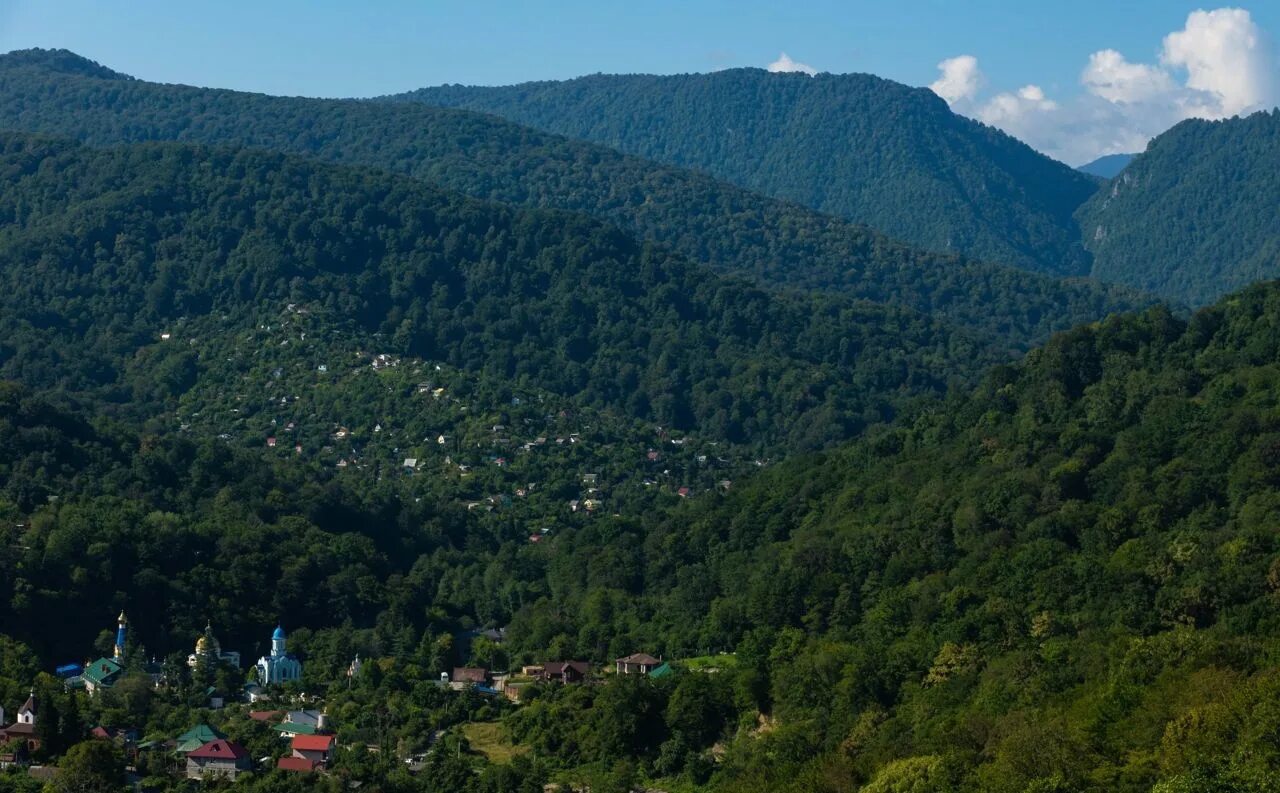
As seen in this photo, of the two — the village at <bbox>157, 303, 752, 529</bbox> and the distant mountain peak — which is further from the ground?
the distant mountain peak

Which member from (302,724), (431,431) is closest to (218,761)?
(302,724)

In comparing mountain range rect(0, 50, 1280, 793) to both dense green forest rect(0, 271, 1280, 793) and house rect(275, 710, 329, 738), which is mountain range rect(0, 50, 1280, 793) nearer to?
dense green forest rect(0, 271, 1280, 793)

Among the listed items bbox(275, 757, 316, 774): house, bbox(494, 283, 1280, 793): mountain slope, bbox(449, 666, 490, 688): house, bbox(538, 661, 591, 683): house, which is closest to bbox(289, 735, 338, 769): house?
bbox(275, 757, 316, 774): house

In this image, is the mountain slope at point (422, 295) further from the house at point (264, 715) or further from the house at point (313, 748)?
the house at point (313, 748)

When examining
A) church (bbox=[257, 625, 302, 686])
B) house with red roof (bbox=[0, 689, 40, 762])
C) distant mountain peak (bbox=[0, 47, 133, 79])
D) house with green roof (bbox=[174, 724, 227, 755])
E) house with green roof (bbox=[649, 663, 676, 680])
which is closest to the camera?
house with red roof (bbox=[0, 689, 40, 762])

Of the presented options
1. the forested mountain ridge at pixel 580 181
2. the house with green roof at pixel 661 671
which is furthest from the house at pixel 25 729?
the forested mountain ridge at pixel 580 181

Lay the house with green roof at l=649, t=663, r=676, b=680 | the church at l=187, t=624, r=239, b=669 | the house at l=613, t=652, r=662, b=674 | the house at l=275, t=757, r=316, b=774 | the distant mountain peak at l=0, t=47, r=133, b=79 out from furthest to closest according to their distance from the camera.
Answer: the distant mountain peak at l=0, t=47, r=133, b=79, the church at l=187, t=624, r=239, b=669, the house at l=613, t=652, r=662, b=674, the house with green roof at l=649, t=663, r=676, b=680, the house at l=275, t=757, r=316, b=774

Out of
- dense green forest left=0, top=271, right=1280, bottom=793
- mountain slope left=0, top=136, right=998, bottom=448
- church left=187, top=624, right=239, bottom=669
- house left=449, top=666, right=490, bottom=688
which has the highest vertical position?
mountain slope left=0, top=136, right=998, bottom=448
